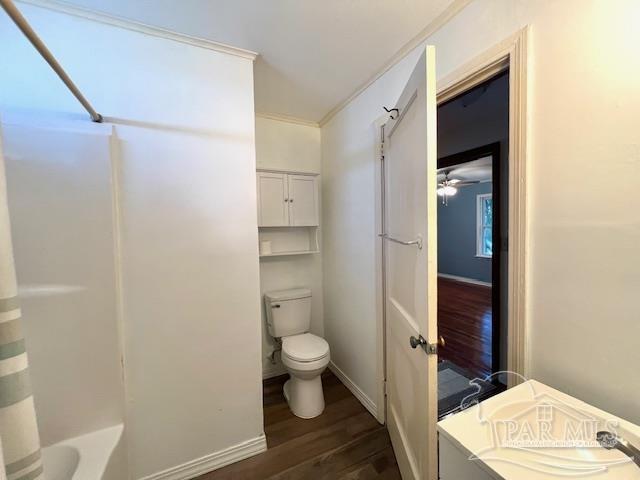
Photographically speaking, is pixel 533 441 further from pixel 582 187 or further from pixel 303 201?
pixel 303 201

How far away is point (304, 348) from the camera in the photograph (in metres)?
1.90

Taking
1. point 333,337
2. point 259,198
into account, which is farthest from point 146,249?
point 333,337

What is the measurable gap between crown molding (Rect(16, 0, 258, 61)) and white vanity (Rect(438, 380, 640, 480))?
1980mm

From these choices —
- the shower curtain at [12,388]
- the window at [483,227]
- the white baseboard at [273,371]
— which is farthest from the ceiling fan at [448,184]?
the shower curtain at [12,388]

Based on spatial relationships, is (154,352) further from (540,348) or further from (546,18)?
(546,18)

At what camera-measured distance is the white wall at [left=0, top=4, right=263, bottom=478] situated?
125 centimetres

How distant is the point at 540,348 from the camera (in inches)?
38.4

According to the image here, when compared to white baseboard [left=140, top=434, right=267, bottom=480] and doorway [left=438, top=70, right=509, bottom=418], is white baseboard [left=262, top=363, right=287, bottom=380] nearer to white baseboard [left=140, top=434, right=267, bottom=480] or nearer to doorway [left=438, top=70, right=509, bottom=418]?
white baseboard [left=140, top=434, right=267, bottom=480]

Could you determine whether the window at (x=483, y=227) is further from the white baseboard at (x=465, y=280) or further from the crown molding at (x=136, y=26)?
the crown molding at (x=136, y=26)

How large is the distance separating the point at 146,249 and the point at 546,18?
195 cm

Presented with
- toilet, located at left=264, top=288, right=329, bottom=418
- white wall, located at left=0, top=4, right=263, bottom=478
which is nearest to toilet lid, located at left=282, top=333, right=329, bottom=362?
toilet, located at left=264, top=288, right=329, bottom=418

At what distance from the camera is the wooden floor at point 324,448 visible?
142 cm

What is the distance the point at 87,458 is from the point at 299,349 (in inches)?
45.7

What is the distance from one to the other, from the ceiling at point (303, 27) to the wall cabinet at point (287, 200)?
722mm
